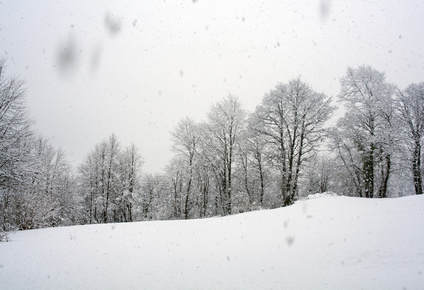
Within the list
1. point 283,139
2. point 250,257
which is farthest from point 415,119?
point 250,257

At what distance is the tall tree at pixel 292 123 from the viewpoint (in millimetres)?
16219

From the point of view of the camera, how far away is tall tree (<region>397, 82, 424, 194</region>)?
54.2 ft

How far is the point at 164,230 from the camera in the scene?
8.20 metres

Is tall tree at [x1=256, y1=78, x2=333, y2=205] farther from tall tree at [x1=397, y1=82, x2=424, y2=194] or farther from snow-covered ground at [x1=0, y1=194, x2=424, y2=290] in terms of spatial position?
snow-covered ground at [x1=0, y1=194, x2=424, y2=290]

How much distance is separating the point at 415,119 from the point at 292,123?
33.6ft

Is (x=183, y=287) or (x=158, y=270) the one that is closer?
(x=183, y=287)

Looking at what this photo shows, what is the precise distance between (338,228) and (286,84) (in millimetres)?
13983

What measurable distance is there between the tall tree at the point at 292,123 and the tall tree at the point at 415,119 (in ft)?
23.4

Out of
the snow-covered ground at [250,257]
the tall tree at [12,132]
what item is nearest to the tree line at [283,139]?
the tall tree at [12,132]

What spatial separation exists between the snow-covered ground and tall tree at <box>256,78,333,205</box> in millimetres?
8850

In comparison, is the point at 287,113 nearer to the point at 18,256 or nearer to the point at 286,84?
the point at 286,84

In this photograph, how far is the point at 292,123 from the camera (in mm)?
16766

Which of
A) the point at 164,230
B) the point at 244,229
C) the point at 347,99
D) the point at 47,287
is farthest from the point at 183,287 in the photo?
the point at 347,99

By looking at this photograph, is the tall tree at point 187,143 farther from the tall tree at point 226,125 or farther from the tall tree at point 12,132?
the tall tree at point 12,132
